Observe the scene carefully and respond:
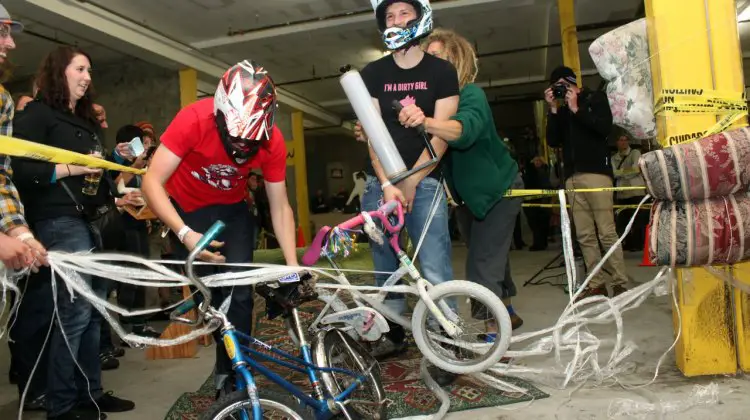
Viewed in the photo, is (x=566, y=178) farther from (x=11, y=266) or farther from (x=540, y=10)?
(x=540, y=10)

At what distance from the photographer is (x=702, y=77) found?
251 cm

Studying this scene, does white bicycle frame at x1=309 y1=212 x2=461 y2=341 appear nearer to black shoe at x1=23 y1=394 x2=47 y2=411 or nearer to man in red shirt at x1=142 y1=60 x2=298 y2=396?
man in red shirt at x1=142 y1=60 x2=298 y2=396

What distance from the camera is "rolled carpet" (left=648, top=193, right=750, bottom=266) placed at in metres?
2.08

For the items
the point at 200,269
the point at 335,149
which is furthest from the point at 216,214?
the point at 335,149

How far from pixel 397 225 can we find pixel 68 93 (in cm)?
157

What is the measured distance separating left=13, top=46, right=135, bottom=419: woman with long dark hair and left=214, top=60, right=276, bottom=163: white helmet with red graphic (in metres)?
0.81

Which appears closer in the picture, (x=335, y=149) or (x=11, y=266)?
(x=11, y=266)

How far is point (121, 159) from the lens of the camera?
296 centimetres

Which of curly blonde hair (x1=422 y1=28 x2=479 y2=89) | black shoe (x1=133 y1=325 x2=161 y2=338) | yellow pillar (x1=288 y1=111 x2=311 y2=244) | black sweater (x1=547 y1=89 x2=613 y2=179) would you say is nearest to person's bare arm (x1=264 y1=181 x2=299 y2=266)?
curly blonde hair (x1=422 y1=28 x2=479 y2=89)

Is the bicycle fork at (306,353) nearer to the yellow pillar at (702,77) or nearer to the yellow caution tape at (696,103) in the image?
the yellow pillar at (702,77)

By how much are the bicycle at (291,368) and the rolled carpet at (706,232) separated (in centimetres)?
123

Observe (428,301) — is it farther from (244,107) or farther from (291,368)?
(244,107)

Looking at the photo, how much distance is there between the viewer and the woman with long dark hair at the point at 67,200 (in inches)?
92.3

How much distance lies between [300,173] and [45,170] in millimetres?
12610
